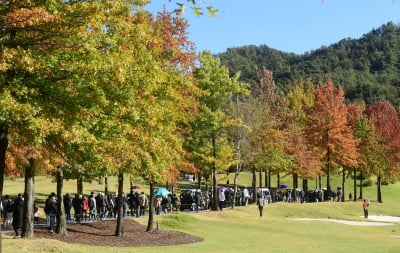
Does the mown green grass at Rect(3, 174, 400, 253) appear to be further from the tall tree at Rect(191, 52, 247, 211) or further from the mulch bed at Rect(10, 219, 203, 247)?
the tall tree at Rect(191, 52, 247, 211)

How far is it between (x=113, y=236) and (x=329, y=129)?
36.2m

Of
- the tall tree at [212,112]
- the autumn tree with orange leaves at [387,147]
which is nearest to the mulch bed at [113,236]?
the tall tree at [212,112]

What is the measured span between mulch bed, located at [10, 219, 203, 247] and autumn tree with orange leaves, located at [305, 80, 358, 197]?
31157 mm

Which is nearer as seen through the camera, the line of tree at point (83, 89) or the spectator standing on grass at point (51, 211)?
the line of tree at point (83, 89)

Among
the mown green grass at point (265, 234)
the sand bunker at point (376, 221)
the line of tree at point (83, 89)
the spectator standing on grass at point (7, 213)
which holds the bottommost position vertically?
the sand bunker at point (376, 221)

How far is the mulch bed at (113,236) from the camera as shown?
2378 centimetres

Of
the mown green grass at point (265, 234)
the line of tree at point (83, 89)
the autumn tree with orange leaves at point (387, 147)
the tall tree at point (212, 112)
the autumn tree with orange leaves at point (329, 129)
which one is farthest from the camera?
the autumn tree with orange leaves at point (387, 147)

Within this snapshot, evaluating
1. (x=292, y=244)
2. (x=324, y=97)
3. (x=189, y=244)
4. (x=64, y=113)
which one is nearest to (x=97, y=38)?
(x=64, y=113)

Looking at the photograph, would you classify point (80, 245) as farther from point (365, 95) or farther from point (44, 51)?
point (365, 95)

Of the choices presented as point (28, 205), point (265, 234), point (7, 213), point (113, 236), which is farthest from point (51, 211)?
point (265, 234)

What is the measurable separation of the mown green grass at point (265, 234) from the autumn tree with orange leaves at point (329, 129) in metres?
9.52

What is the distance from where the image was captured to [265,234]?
31062mm

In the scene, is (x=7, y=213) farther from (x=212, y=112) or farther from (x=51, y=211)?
(x=212, y=112)

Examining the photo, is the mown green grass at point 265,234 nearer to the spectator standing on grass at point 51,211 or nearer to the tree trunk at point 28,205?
the tree trunk at point 28,205
